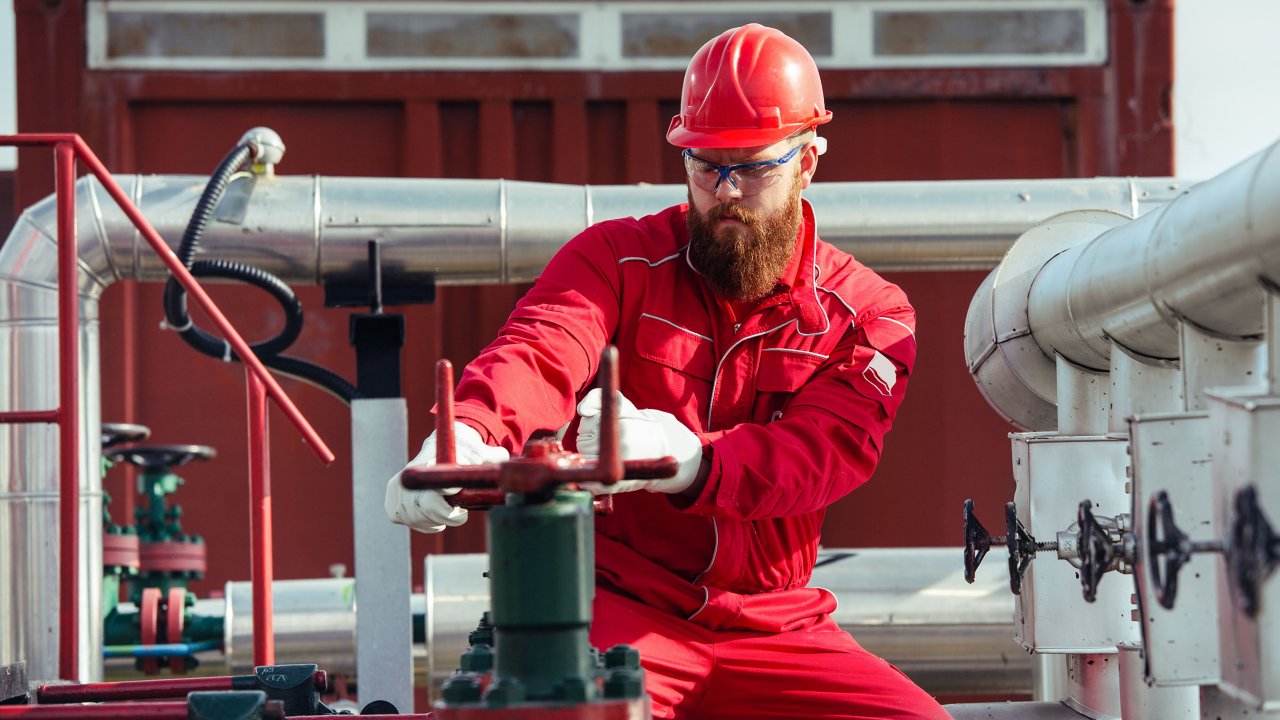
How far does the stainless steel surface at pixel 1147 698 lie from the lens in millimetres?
2580

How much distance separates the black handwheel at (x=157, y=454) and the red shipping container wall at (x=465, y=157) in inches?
29.3

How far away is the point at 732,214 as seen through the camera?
2.67 metres

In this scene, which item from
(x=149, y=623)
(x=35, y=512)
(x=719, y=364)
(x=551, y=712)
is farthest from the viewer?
(x=149, y=623)

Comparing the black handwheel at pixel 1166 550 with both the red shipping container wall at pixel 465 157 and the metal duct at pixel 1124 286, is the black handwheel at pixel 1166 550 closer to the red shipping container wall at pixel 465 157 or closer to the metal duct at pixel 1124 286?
the metal duct at pixel 1124 286

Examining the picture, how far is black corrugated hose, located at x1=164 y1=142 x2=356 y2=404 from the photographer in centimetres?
385

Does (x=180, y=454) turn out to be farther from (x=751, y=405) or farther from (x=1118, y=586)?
(x=1118, y=586)

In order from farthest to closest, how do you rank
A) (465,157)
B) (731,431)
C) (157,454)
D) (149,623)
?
1. (465,157)
2. (157,454)
3. (149,623)
4. (731,431)

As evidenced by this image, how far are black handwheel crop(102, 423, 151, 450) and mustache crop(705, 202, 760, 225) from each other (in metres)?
2.38

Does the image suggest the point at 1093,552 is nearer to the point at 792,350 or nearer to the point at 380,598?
the point at 792,350

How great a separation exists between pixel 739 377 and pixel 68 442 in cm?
133

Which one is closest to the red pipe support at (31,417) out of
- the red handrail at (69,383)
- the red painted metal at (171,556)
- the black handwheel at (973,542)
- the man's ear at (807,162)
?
the red handrail at (69,383)

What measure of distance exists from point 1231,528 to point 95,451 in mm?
3048

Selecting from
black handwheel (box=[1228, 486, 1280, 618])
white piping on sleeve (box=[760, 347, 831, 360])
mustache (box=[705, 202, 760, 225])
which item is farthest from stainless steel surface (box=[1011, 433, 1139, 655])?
black handwheel (box=[1228, 486, 1280, 618])

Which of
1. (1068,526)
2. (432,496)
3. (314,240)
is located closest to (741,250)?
(1068,526)
